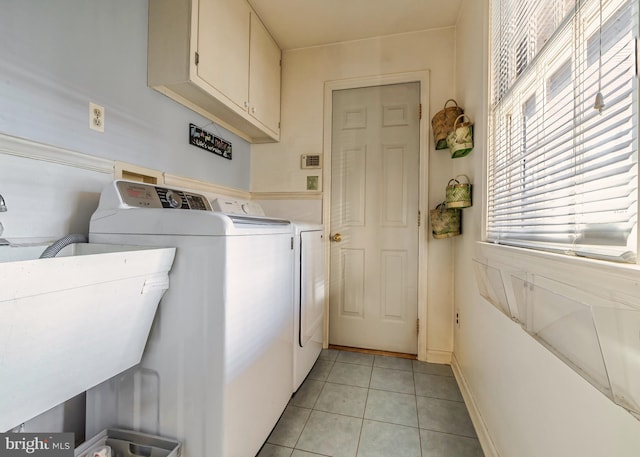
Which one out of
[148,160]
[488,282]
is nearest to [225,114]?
[148,160]

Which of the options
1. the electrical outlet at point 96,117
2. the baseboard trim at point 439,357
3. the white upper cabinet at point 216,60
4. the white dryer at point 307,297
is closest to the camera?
the electrical outlet at point 96,117

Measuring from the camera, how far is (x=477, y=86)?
5.49 ft

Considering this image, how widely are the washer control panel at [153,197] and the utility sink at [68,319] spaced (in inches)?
9.4

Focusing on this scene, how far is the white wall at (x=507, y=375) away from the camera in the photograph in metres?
0.64

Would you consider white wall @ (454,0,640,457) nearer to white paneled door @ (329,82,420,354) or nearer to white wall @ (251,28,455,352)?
white wall @ (251,28,455,352)

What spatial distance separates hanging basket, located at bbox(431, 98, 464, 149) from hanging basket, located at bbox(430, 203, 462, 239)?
0.49 metres

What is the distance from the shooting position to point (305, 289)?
180 cm

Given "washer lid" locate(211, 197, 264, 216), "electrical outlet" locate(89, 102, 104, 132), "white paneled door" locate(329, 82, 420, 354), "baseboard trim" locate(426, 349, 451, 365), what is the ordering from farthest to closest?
"white paneled door" locate(329, 82, 420, 354) → "baseboard trim" locate(426, 349, 451, 365) → "washer lid" locate(211, 197, 264, 216) → "electrical outlet" locate(89, 102, 104, 132)

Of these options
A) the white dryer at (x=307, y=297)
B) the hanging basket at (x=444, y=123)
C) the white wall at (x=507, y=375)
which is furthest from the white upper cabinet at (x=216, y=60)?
the white wall at (x=507, y=375)

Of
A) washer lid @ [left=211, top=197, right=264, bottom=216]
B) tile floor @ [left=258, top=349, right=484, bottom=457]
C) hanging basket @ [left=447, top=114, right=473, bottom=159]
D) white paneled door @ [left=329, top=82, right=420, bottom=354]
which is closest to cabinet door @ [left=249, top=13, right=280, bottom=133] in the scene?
white paneled door @ [left=329, top=82, right=420, bottom=354]

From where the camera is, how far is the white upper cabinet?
149 centimetres

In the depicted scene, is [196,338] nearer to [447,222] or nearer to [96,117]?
[96,117]

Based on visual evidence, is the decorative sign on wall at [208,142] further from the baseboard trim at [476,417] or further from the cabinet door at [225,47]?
the baseboard trim at [476,417]

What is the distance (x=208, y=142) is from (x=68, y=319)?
1.53m
